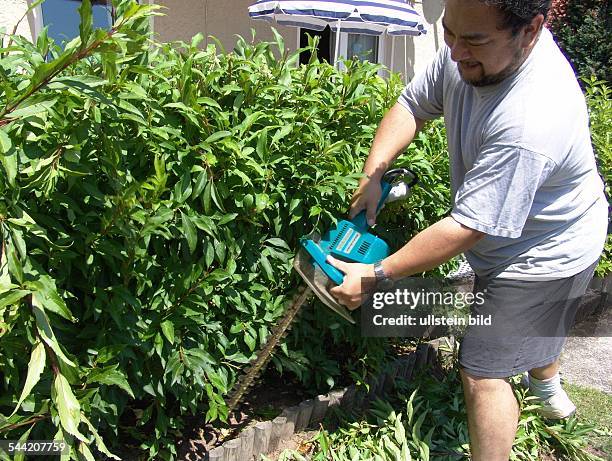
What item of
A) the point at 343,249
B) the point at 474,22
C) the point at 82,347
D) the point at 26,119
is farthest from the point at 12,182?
the point at 474,22

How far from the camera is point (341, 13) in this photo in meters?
6.92

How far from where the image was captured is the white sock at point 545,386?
301 centimetres

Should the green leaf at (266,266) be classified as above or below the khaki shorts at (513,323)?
above

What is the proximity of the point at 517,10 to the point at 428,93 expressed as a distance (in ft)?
2.46

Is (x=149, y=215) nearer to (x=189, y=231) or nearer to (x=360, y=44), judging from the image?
(x=189, y=231)

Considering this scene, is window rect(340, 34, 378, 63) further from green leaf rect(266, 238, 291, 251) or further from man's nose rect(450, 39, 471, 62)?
man's nose rect(450, 39, 471, 62)

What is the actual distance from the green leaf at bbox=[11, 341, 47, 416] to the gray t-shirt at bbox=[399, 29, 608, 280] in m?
1.37

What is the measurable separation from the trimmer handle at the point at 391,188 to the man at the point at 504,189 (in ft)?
0.12

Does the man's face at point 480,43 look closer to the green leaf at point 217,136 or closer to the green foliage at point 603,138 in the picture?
the green leaf at point 217,136

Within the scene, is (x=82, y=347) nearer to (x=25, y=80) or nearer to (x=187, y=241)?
(x=187, y=241)

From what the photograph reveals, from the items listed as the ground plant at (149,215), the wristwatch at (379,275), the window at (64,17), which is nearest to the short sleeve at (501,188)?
the wristwatch at (379,275)

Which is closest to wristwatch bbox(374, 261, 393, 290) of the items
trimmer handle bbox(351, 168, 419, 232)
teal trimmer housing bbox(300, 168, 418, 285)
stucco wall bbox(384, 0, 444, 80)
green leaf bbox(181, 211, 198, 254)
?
teal trimmer housing bbox(300, 168, 418, 285)

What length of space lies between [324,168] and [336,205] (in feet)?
0.61

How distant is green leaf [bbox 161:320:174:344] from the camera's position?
215 cm
